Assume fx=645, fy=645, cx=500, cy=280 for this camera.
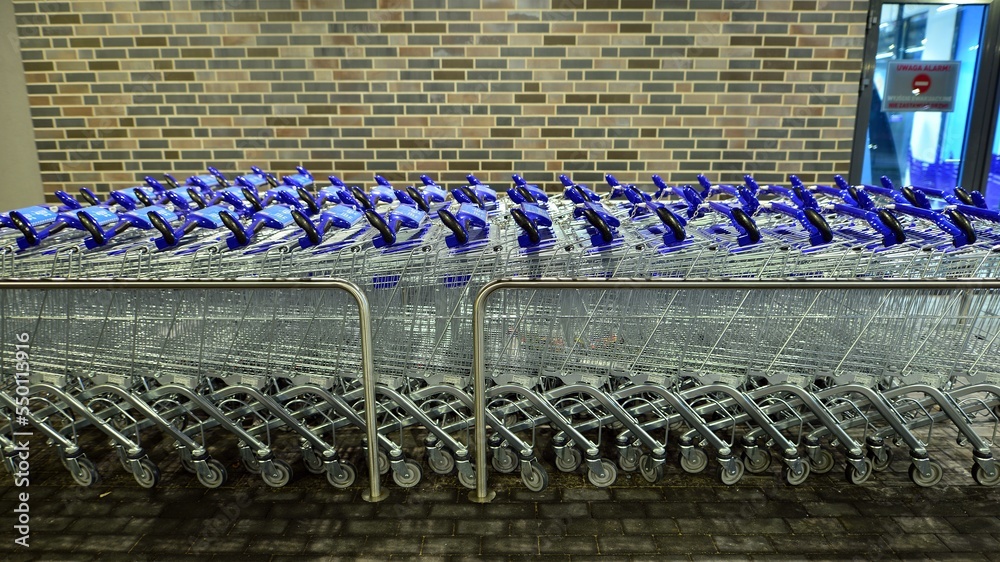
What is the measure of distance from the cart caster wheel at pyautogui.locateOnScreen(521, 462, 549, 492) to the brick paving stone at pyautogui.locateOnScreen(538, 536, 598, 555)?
0.29 metres

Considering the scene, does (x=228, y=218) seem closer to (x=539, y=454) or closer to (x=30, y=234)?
(x=30, y=234)

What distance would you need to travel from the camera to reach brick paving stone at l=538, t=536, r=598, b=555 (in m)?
2.23

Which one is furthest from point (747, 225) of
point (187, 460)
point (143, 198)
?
point (143, 198)

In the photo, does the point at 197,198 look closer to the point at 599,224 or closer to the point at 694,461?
the point at 599,224

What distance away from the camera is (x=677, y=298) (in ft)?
8.48

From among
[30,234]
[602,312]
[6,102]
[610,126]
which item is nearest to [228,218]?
[30,234]

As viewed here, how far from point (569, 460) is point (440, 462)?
1.78ft

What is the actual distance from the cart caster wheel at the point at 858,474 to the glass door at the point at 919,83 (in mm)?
3721

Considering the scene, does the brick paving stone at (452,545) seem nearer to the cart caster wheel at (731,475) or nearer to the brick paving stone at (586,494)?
the brick paving stone at (586,494)

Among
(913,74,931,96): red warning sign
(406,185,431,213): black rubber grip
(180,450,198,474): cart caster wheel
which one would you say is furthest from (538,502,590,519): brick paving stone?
(913,74,931,96): red warning sign

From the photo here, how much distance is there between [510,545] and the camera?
7.42 feet

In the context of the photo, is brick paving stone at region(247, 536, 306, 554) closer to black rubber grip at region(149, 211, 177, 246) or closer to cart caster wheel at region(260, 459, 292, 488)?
cart caster wheel at region(260, 459, 292, 488)

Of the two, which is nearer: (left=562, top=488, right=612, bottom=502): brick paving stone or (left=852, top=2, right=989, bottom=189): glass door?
(left=562, top=488, right=612, bottom=502): brick paving stone

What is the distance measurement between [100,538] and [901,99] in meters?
6.35
